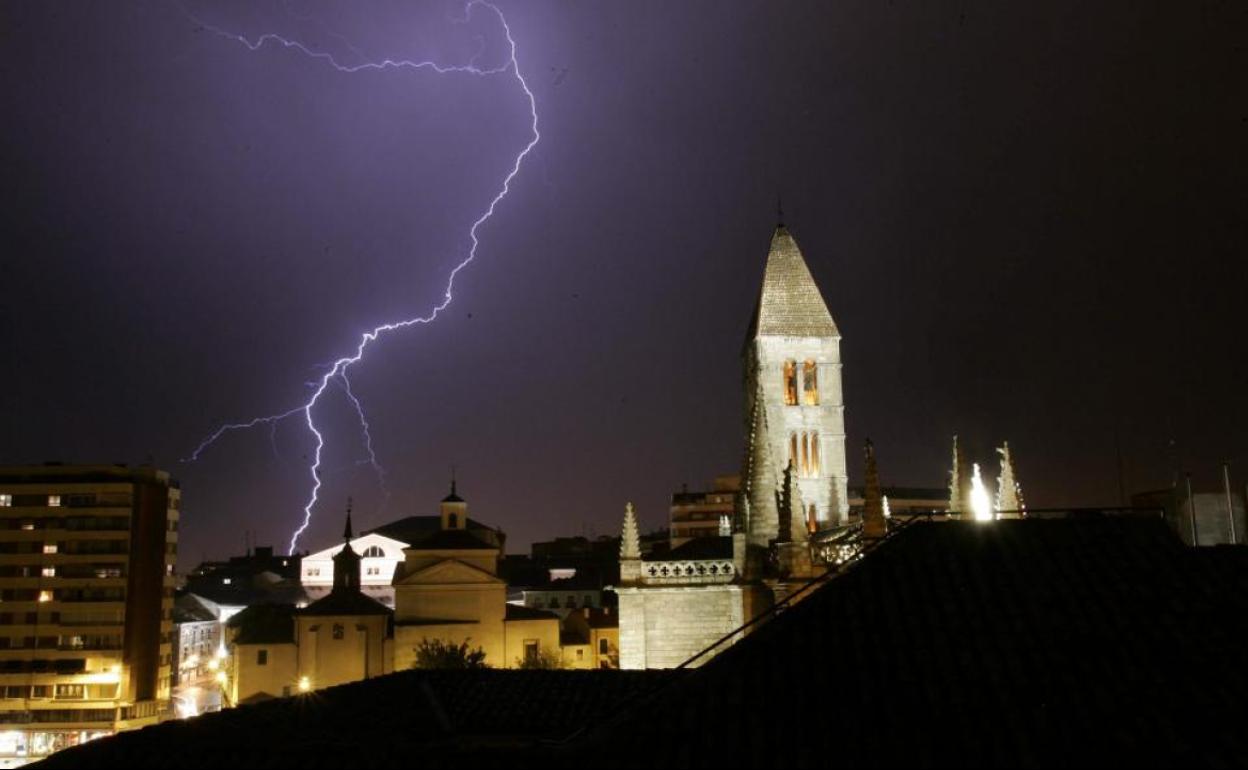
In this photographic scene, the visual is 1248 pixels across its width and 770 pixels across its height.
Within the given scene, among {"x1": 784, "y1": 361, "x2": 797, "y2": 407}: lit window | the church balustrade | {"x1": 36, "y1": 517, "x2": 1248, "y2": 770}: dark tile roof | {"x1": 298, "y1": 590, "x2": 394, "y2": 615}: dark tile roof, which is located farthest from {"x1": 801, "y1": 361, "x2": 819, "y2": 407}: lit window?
{"x1": 36, "y1": 517, "x2": 1248, "y2": 770}: dark tile roof

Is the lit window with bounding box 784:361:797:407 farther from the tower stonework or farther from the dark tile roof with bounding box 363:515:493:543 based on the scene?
the dark tile roof with bounding box 363:515:493:543

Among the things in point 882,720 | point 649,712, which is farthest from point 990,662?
point 649,712

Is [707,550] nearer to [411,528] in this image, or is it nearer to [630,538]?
[630,538]

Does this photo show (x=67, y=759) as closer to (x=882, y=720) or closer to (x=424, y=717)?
(x=424, y=717)

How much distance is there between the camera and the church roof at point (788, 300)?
169 ft

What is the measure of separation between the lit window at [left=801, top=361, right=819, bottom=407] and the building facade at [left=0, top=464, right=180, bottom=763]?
4917 centimetres

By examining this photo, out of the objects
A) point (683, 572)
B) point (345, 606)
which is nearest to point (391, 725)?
point (683, 572)

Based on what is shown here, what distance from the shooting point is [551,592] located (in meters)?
84.2

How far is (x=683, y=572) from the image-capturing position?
1270 inches

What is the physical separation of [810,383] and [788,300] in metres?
4.59

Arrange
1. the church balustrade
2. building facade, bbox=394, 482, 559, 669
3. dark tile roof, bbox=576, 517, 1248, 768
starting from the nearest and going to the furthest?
dark tile roof, bbox=576, 517, 1248, 768 < the church balustrade < building facade, bbox=394, 482, 559, 669

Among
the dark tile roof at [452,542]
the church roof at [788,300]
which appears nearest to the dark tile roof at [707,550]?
the church roof at [788,300]

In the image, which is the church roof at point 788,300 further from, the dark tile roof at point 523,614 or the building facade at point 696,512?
the building facade at point 696,512

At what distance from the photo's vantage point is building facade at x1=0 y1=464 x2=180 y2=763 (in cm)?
6456
